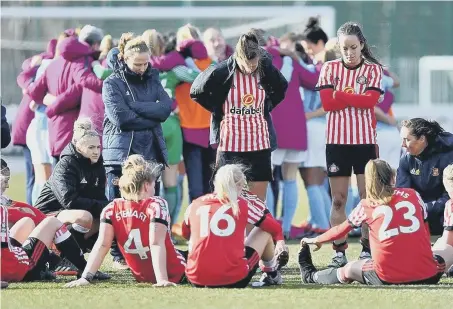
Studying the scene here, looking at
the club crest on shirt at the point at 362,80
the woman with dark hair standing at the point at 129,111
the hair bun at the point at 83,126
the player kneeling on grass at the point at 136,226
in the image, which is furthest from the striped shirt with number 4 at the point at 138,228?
the club crest on shirt at the point at 362,80

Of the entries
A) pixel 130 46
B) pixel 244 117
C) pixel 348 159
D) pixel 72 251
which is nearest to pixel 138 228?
pixel 72 251

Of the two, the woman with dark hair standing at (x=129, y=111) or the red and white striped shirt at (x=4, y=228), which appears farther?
the woman with dark hair standing at (x=129, y=111)

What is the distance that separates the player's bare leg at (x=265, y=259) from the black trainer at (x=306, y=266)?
205 millimetres

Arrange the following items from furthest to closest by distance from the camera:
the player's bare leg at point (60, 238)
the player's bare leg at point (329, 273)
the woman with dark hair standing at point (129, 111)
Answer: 1. the woman with dark hair standing at point (129, 111)
2. the player's bare leg at point (60, 238)
3. the player's bare leg at point (329, 273)

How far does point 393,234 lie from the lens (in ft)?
27.8

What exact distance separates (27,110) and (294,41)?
2935 millimetres

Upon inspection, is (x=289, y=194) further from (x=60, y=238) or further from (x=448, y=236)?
(x=60, y=238)

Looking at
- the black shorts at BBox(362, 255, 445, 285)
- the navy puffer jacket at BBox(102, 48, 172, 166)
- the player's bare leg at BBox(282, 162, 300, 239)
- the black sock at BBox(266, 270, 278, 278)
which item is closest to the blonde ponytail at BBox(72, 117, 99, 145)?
the navy puffer jacket at BBox(102, 48, 172, 166)

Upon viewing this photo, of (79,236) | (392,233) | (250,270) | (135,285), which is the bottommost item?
(135,285)

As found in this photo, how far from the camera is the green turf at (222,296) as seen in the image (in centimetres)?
763

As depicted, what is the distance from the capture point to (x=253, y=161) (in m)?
9.76

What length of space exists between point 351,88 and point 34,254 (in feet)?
9.34

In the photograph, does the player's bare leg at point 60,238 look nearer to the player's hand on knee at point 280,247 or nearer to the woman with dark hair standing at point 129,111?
the woman with dark hair standing at point 129,111

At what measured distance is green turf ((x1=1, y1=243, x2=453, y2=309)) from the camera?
7.63 metres
